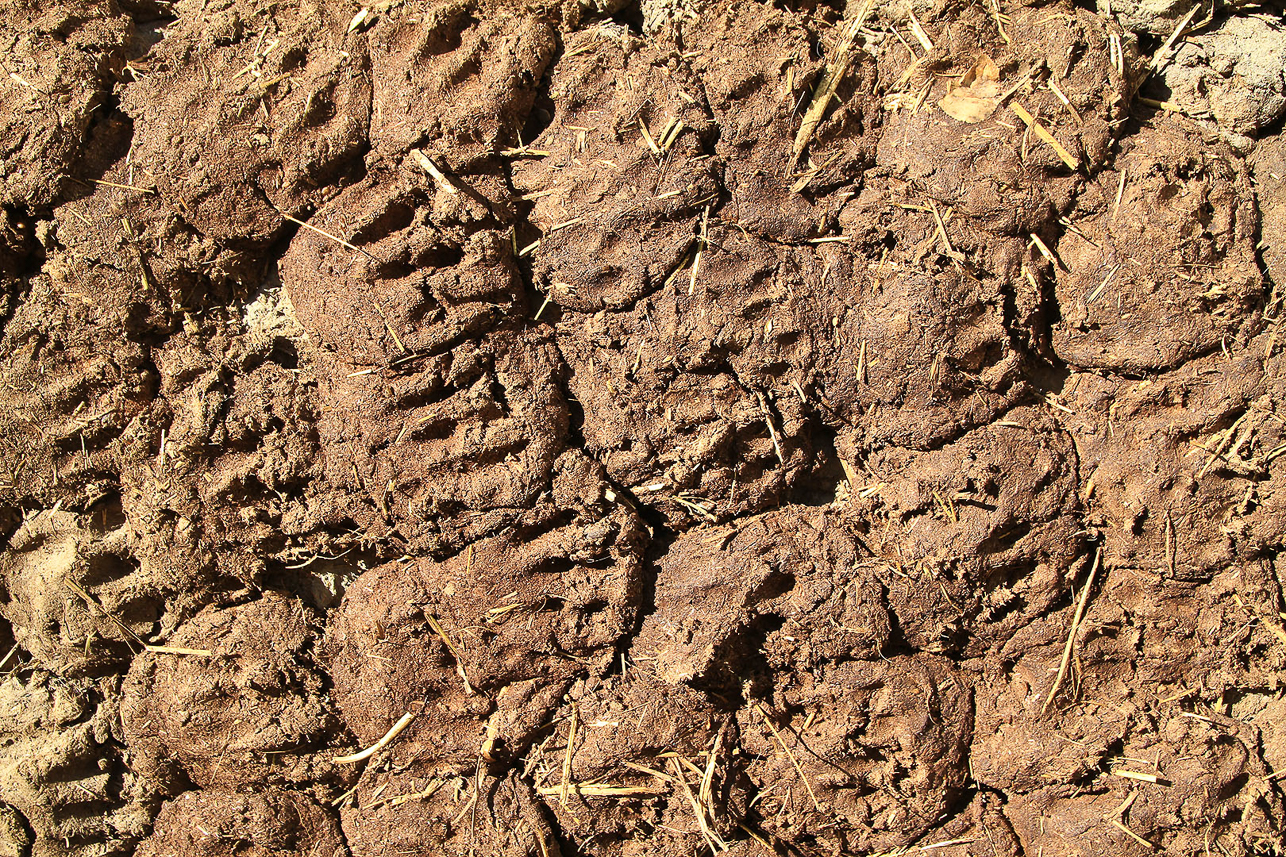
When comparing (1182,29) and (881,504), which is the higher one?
(1182,29)

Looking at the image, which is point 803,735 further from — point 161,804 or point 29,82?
point 29,82

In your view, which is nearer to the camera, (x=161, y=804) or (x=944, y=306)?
(x=944, y=306)

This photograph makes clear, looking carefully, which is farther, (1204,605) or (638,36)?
(638,36)

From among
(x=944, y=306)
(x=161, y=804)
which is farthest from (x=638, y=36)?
(x=161, y=804)

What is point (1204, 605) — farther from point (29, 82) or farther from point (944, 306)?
point (29, 82)

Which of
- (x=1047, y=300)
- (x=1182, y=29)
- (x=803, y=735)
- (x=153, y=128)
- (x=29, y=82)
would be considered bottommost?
(x=803, y=735)

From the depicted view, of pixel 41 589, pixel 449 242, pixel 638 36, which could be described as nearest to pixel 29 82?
pixel 449 242
